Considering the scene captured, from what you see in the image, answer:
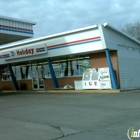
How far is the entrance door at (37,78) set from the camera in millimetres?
28531

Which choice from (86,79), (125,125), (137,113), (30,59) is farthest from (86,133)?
(30,59)

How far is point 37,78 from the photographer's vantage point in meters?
28.8

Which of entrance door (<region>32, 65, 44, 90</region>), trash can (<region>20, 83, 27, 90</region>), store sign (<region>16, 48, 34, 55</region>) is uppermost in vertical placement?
store sign (<region>16, 48, 34, 55</region>)

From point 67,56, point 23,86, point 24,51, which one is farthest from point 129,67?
point 23,86

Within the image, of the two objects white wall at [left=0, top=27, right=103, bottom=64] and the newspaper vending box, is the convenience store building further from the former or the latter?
the newspaper vending box

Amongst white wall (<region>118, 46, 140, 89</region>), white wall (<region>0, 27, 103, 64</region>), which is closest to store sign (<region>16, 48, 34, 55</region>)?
white wall (<region>0, 27, 103, 64</region>)

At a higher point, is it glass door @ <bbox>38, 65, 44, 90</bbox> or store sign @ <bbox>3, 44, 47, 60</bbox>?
store sign @ <bbox>3, 44, 47, 60</bbox>

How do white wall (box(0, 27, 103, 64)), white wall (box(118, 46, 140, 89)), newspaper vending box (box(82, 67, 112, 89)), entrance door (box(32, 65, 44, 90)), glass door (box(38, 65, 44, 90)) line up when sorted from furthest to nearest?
entrance door (box(32, 65, 44, 90)), glass door (box(38, 65, 44, 90)), white wall (box(118, 46, 140, 89)), white wall (box(0, 27, 103, 64)), newspaper vending box (box(82, 67, 112, 89))

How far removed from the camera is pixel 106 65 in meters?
22.4

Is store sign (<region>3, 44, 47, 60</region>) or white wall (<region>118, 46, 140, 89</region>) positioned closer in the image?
white wall (<region>118, 46, 140, 89</region>)

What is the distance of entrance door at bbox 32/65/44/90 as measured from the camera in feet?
93.6

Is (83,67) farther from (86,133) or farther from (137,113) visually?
(86,133)

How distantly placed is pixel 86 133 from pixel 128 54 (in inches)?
718

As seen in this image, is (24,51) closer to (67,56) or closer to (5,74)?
(67,56)
